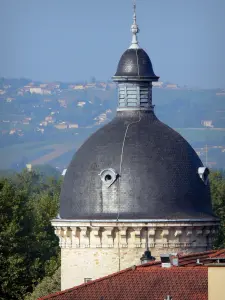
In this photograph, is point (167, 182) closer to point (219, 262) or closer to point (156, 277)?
point (156, 277)

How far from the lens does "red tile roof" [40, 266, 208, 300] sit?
2250 inches

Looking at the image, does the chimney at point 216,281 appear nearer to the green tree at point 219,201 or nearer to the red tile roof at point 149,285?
the red tile roof at point 149,285

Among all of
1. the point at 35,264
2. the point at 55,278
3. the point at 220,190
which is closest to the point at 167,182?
the point at 55,278

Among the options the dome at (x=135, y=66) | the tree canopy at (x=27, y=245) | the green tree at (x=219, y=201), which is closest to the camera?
the dome at (x=135, y=66)

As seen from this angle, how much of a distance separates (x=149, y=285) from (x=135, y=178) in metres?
12.7

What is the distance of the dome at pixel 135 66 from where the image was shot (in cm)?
7262

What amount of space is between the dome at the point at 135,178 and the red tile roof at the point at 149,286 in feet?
33.5

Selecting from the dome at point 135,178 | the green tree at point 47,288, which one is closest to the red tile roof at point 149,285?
the dome at point 135,178

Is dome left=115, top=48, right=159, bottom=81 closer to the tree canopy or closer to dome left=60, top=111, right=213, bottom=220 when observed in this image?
dome left=60, top=111, right=213, bottom=220

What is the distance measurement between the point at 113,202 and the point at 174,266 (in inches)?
400

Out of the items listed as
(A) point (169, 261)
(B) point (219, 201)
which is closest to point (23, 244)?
(B) point (219, 201)

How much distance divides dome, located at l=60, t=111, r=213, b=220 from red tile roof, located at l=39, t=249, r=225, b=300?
9711 millimetres

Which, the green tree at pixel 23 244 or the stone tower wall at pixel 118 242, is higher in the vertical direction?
the green tree at pixel 23 244

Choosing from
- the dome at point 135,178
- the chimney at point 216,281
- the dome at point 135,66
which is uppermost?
the dome at point 135,66
